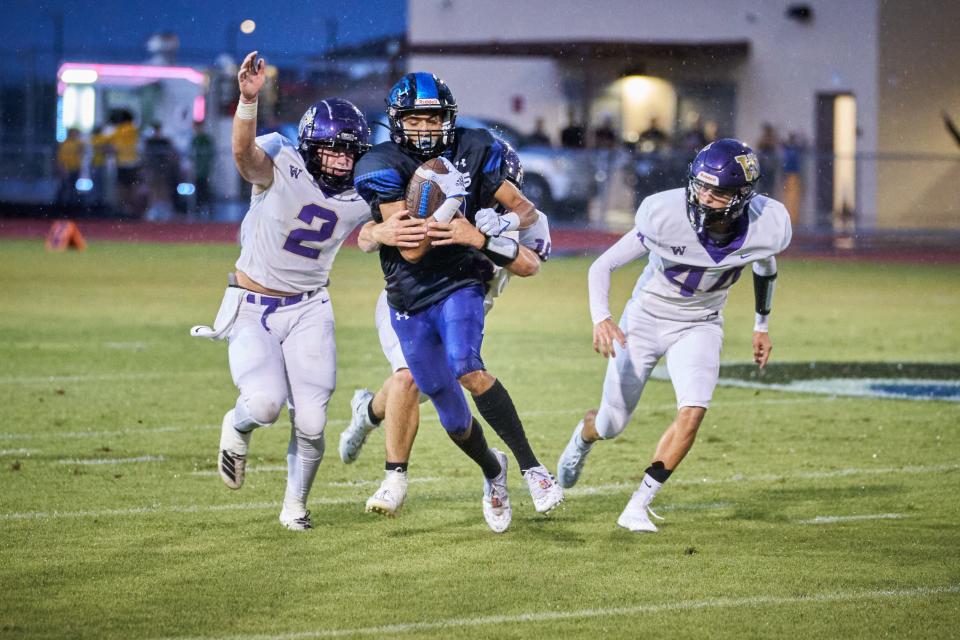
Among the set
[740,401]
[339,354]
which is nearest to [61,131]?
[339,354]

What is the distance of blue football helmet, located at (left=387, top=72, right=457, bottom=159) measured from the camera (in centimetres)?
563

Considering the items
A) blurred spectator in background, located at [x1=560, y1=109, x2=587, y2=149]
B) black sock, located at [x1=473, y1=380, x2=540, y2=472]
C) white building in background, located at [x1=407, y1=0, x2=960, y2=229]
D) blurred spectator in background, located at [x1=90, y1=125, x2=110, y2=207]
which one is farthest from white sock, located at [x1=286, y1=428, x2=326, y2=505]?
blurred spectator in background, located at [x1=560, y1=109, x2=587, y2=149]

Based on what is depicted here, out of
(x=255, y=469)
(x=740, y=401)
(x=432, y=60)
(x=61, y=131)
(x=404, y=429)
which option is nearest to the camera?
(x=404, y=429)

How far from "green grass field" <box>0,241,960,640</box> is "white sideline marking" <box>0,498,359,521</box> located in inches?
0.6

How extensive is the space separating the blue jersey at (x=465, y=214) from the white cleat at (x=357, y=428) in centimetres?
102

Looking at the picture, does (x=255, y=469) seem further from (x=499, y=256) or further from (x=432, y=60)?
(x=432, y=60)

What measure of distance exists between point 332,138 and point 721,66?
Answer: 24.2m

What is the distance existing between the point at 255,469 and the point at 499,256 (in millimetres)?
2144

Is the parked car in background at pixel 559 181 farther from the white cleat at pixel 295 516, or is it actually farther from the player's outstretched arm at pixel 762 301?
the white cleat at pixel 295 516

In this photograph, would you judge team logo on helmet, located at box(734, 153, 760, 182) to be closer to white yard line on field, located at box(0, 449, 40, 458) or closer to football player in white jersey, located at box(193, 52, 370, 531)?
football player in white jersey, located at box(193, 52, 370, 531)

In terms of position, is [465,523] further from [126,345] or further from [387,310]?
[126,345]

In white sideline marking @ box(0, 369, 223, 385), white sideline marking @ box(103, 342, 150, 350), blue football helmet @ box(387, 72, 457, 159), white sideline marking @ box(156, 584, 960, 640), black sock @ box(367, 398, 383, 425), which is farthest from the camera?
white sideline marking @ box(103, 342, 150, 350)

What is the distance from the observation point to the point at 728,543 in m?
5.66

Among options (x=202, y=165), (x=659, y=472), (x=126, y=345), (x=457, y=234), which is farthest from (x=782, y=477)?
(x=202, y=165)
